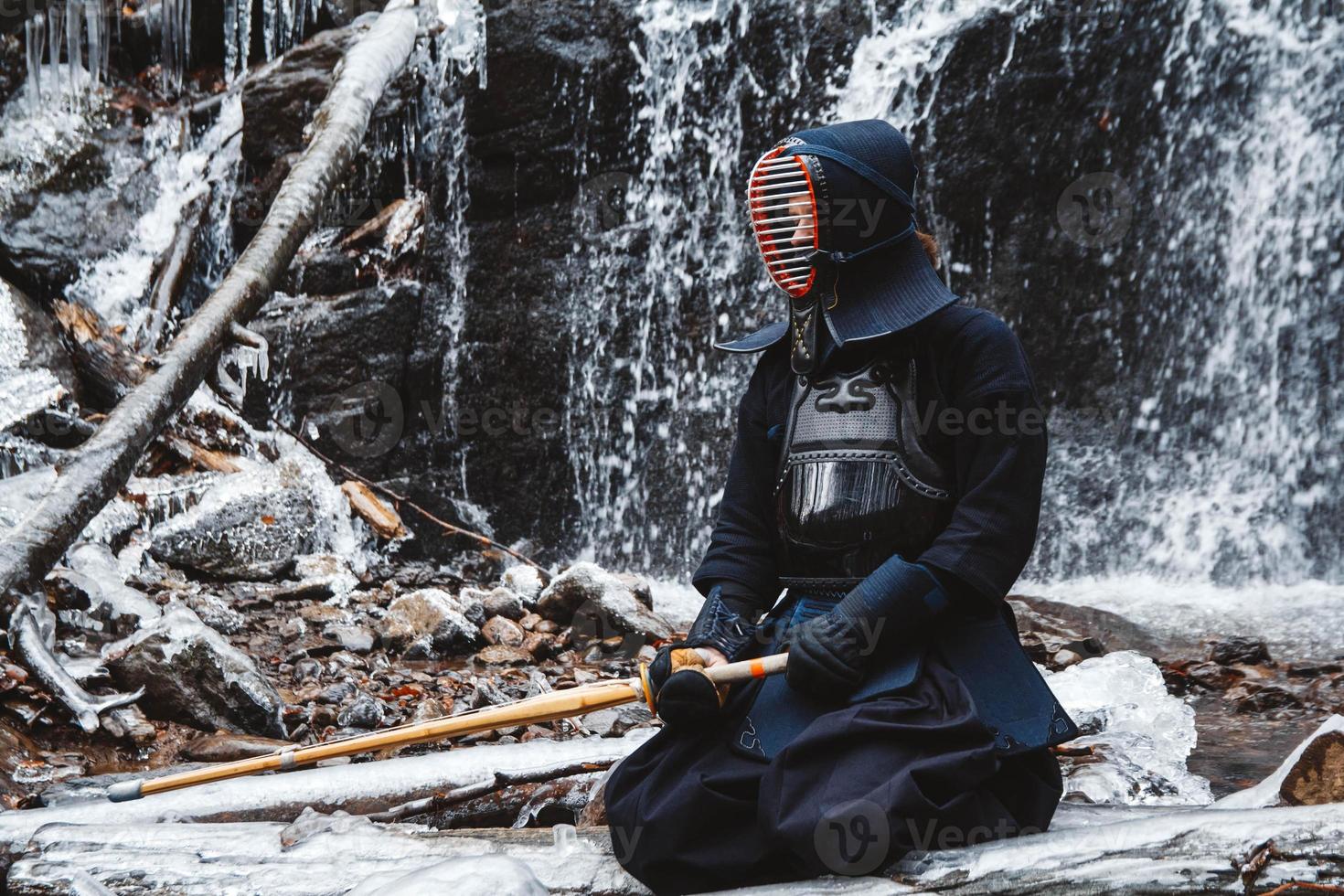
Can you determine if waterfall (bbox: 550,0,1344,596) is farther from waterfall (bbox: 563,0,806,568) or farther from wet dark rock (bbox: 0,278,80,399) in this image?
wet dark rock (bbox: 0,278,80,399)

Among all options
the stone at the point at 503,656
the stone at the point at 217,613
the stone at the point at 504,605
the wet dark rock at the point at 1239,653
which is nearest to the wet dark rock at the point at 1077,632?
the wet dark rock at the point at 1239,653

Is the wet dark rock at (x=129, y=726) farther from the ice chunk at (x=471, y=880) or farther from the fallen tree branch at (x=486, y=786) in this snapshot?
the ice chunk at (x=471, y=880)

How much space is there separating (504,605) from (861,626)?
4.35m

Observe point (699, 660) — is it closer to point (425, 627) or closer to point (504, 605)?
point (425, 627)

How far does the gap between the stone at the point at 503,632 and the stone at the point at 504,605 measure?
0.19 meters

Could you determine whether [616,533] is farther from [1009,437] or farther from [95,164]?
[1009,437]

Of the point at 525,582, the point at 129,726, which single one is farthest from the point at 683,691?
the point at 525,582

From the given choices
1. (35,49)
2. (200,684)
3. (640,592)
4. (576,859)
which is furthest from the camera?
(35,49)

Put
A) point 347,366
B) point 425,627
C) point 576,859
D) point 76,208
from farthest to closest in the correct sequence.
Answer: point 76,208 → point 347,366 → point 425,627 → point 576,859

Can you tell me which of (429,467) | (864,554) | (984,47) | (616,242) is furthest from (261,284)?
(984,47)

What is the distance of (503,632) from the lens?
235 inches

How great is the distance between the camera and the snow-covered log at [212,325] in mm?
4578

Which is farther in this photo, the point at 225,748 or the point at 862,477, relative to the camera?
the point at 225,748

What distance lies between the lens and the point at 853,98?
909cm
